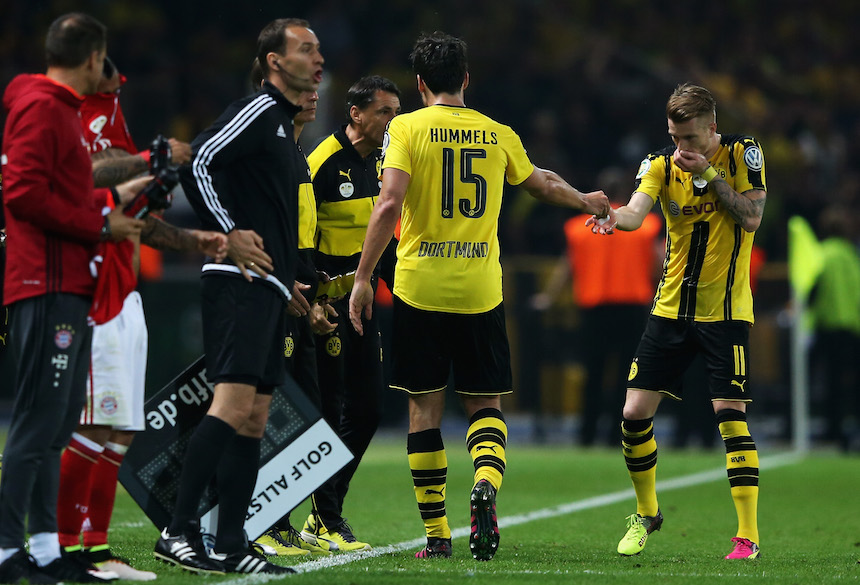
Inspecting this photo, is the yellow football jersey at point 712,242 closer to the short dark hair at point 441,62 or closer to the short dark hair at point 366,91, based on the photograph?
the short dark hair at point 441,62

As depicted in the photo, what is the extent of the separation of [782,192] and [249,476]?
1364 cm

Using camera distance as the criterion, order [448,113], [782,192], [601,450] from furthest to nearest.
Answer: [782,192] → [601,450] → [448,113]

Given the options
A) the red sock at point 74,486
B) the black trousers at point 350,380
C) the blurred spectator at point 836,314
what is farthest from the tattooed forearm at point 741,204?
the blurred spectator at point 836,314

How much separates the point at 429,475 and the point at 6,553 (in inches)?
82.8

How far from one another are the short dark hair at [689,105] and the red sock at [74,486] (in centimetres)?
310

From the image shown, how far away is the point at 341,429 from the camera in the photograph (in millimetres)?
6555

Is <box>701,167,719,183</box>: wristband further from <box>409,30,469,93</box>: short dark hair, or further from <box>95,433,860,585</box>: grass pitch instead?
<box>95,433,860,585</box>: grass pitch

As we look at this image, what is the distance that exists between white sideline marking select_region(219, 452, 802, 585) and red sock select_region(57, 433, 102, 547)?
64 cm

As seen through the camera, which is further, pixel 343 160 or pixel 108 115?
pixel 343 160

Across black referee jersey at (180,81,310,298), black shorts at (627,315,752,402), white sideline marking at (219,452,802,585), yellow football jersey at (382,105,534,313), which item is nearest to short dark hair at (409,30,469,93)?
yellow football jersey at (382,105,534,313)

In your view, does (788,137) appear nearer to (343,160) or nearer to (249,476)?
(343,160)

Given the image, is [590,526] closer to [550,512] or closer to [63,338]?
[550,512]

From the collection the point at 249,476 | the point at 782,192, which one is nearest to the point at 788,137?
the point at 782,192

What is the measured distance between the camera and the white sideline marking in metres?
5.29
